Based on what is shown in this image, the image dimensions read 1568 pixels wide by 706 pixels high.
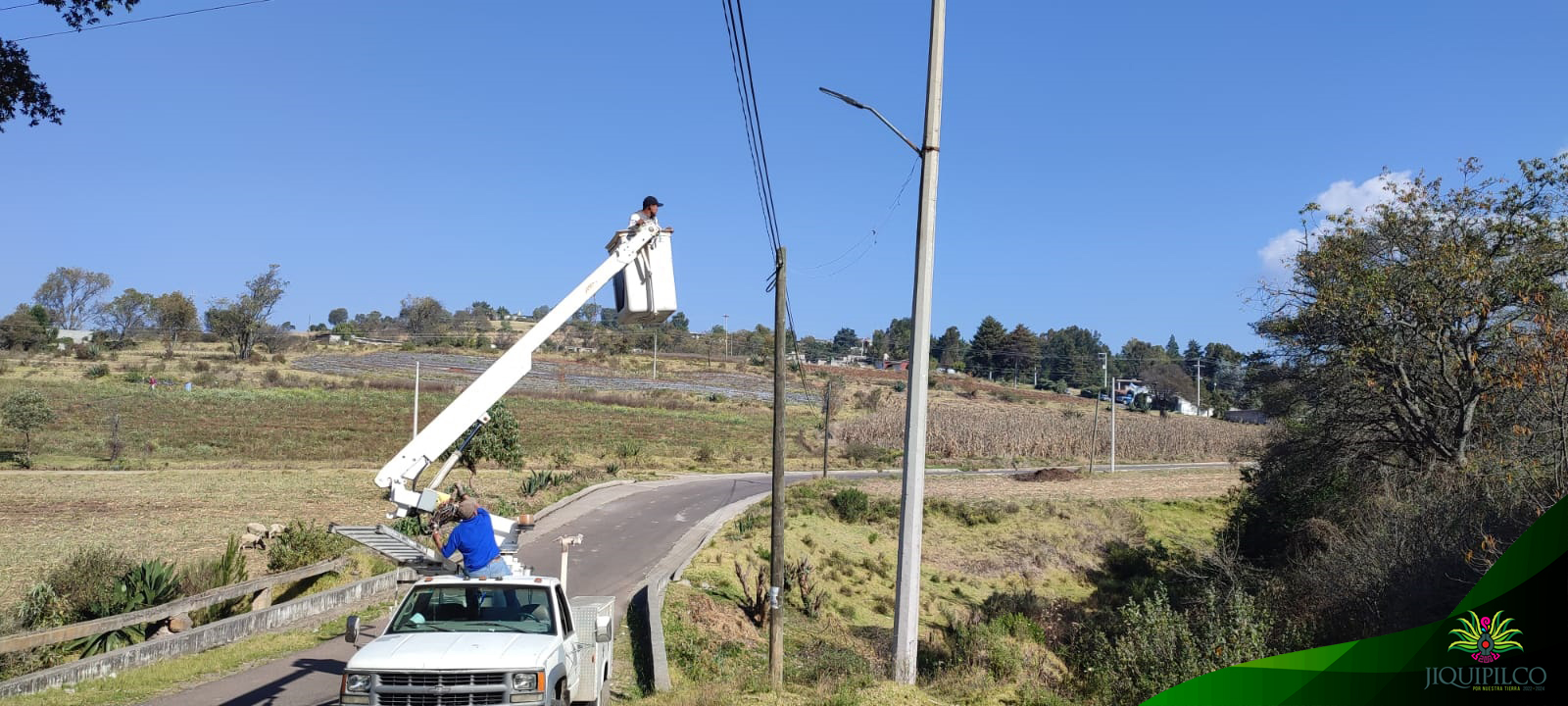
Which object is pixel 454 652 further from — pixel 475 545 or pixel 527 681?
pixel 475 545

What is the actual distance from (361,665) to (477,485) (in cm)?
2884

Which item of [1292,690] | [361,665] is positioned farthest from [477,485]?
[1292,690]

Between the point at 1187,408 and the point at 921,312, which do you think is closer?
the point at 921,312

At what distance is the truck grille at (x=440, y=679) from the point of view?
732cm

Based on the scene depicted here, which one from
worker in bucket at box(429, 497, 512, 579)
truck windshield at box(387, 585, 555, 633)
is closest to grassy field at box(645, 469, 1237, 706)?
truck windshield at box(387, 585, 555, 633)

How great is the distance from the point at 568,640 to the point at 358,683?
6.01ft

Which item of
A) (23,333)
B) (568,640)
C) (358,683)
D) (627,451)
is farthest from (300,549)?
(23,333)

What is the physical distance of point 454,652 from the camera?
757 cm

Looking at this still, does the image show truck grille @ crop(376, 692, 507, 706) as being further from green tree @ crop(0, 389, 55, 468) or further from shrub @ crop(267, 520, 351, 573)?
green tree @ crop(0, 389, 55, 468)

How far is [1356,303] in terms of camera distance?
20.2 metres

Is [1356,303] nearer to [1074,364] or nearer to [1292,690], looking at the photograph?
[1292,690]

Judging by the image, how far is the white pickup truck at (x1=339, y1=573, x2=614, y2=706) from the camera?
732 cm

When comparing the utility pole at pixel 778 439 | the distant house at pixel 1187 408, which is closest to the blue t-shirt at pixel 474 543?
the utility pole at pixel 778 439

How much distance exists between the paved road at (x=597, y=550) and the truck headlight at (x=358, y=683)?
2.01 m
